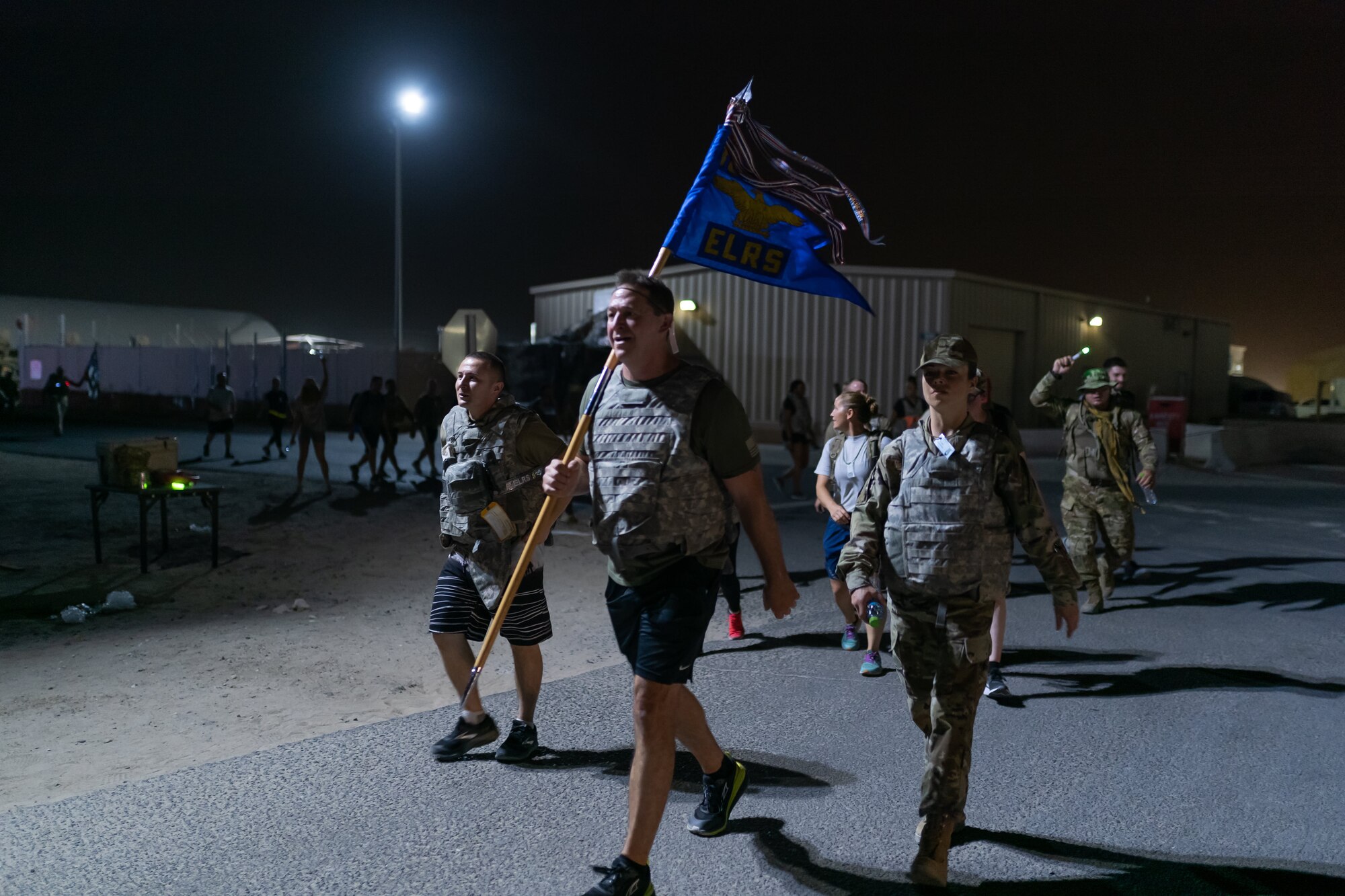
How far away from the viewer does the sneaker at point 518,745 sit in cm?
452

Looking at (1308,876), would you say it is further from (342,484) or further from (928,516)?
(342,484)

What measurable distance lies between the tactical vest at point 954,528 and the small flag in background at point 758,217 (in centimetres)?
75

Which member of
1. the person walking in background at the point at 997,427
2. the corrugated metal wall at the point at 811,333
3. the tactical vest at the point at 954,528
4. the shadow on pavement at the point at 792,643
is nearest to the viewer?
the tactical vest at the point at 954,528

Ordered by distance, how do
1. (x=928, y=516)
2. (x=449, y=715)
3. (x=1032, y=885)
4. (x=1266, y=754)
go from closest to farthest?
(x=1032, y=885), (x=928, y=516), (x=1266, y=754), (x=449, y=715)

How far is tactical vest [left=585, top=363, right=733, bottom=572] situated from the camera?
131 inches

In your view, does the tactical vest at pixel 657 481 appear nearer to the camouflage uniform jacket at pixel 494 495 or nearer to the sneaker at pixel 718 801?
the sneaker at pixel 718 801

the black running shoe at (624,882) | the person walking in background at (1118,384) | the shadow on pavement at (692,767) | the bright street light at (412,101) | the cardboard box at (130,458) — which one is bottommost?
the shadow on pavement at (692,767)

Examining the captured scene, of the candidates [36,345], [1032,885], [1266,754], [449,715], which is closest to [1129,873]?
[1032,885]

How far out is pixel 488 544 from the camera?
183 inches

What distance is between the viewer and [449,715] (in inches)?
204

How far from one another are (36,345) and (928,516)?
167 feet

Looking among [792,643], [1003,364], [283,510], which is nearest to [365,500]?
[283,510]

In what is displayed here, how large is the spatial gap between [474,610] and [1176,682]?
431 centimetres

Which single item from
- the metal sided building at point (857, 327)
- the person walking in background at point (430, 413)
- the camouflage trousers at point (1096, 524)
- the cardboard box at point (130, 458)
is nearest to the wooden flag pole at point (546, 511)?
the camouflage trousers at point (1096, 524)
